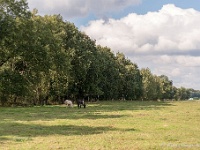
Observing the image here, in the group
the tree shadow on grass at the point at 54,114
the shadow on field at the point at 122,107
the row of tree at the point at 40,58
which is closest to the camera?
the tree shadow on grass at the point at 54,114

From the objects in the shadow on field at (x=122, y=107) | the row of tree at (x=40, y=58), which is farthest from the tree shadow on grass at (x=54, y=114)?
the row of tree at (x=40, y=58)

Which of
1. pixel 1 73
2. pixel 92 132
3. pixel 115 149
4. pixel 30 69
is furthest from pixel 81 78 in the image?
pixel 115 149

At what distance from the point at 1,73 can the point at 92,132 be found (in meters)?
38.9

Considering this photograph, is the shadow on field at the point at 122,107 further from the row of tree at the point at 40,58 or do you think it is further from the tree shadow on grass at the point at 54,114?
the row of tree at the point at 40,58

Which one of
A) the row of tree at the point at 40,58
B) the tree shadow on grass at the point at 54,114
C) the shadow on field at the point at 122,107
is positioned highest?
the row of tree at the point at 40,58

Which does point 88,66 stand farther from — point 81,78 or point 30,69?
point 30,69

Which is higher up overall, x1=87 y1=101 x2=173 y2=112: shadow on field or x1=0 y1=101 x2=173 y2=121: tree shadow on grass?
x1=87 y1=101 x2=173 y2=112: shadow on field

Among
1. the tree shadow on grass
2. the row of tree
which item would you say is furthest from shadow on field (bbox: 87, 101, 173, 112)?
the row of tree

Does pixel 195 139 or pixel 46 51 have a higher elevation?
pixel 46 51

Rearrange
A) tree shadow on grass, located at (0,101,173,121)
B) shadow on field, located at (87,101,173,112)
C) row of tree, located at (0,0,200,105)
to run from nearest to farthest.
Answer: tree shadow on grass, located at (0,101,173,121) < shadow on field, located at (87,101,173,112) < row of tree, located at (0,0,200,105)

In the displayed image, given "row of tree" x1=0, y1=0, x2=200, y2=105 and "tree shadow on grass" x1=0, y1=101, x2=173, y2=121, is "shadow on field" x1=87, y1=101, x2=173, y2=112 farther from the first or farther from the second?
"row of tree" x1=0, y1=0, x2=200, y2=105

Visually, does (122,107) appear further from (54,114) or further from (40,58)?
(54,114)

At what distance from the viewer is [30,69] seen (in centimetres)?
6619

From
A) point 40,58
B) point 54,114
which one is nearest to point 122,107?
point 40,58
